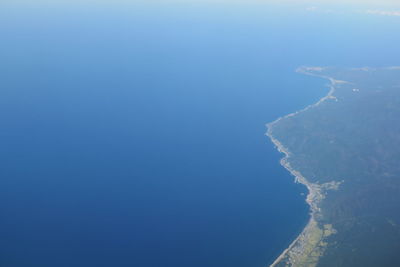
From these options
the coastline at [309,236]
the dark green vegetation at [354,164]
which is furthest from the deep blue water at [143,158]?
the dark green vegetation at [354,164]

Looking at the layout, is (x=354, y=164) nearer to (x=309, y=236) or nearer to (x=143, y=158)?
(x=309, y=236)

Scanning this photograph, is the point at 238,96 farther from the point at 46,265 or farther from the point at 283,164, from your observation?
the point at 46,265

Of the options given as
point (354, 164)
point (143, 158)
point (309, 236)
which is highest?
point (143, 158)

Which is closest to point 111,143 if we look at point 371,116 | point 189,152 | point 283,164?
point 189,152

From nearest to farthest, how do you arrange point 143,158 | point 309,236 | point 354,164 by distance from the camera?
1. point 309,236
2. point 354,164
3. point 143,158

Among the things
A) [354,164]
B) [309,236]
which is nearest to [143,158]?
[309,236]

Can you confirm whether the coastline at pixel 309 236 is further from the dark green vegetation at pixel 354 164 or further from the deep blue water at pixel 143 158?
the deep blue water at pixel 143 158
